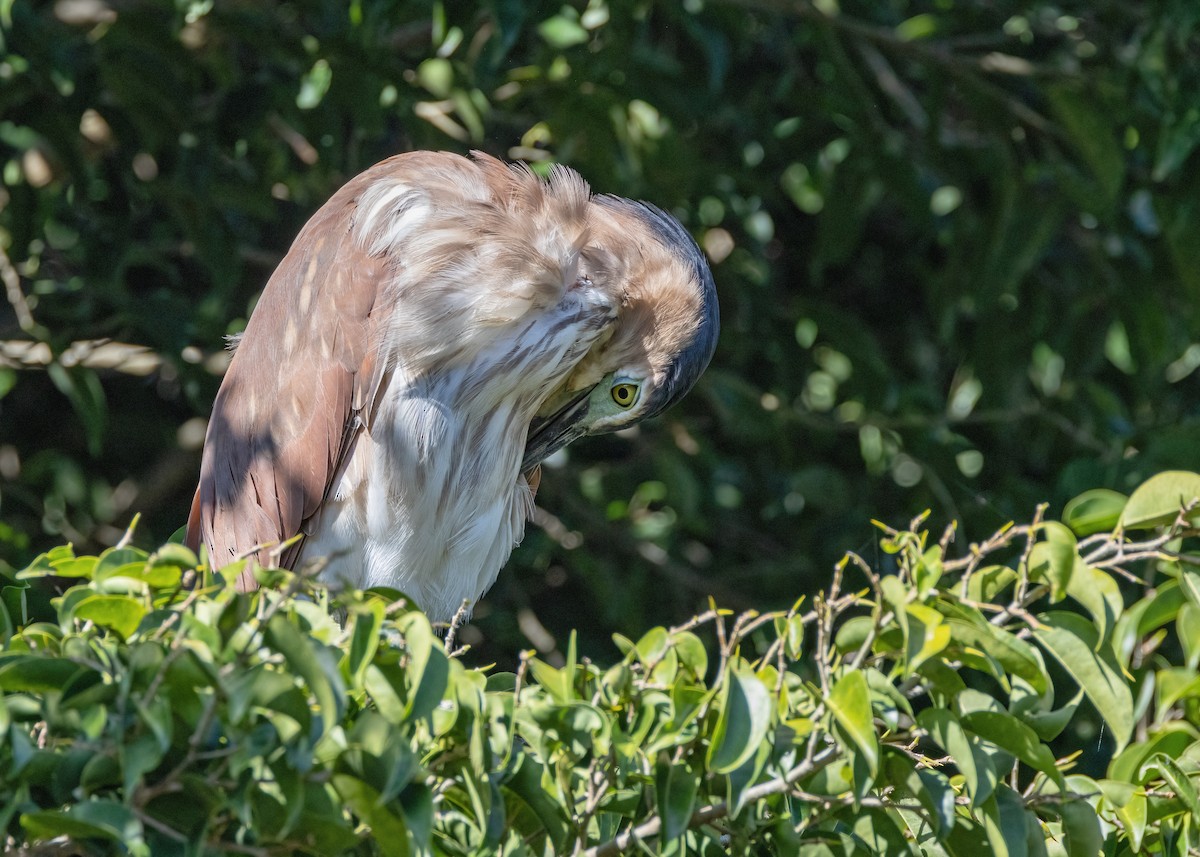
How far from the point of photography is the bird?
3.02m

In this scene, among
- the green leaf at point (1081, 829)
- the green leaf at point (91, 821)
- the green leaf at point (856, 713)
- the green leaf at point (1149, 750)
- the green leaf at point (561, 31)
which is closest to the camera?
the green leaf at point (91, 821)

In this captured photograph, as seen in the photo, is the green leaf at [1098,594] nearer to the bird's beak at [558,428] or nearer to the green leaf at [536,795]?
the green leaf at [536,795]

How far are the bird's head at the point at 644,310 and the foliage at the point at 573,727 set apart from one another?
1.34 metres

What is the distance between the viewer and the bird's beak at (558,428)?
3.41 m

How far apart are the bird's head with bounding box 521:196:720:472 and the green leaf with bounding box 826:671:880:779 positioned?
5.63 feet

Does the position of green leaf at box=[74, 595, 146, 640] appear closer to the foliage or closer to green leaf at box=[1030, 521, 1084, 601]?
the foliage

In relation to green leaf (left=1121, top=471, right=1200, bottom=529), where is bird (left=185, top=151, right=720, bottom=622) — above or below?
below

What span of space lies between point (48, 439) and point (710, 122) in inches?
112

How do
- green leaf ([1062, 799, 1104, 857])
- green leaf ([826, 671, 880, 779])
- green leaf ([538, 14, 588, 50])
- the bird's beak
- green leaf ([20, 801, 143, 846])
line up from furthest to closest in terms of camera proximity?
green leaf ([538, 14, 588, 50]) < the bird's beak < green leaf ([1062, 799, 1104, 857]) < green leaf ([826, 671, 880, 779]) < green leaf ([20, 801, 143, 846])

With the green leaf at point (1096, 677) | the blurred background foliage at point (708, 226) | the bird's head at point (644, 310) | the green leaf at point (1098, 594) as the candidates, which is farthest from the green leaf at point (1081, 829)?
the blurred background foliage at point (708, 226)

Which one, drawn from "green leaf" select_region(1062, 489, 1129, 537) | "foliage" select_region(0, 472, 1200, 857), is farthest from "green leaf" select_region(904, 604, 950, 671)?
"green leaf" select_region(1062, 489, 1129, 537)

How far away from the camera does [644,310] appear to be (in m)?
3.19

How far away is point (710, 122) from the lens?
4.25 meters

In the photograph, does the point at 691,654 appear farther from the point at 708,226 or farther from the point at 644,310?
the point at 708,226
